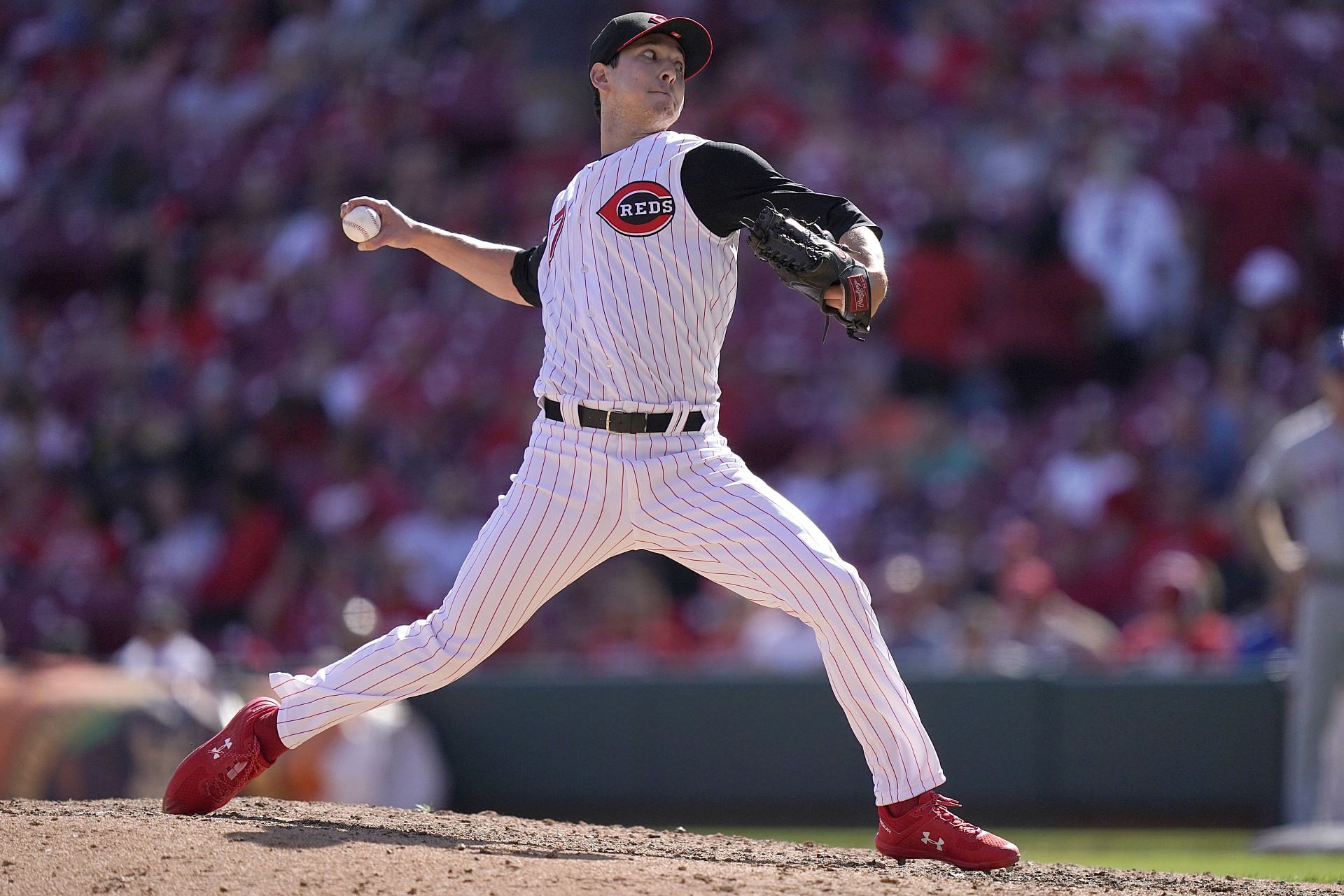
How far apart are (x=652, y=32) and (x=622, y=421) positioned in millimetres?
870

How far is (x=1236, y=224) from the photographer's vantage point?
9.27 m

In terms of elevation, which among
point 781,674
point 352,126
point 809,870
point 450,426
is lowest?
point 809,870

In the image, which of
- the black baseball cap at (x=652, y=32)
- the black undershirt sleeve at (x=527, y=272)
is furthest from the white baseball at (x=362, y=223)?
the black baseball cap at (x=652, y=32)

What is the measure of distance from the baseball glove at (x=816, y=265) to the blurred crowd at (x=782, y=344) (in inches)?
181

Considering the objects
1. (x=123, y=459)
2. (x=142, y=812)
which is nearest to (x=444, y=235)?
(x=142, y=812)

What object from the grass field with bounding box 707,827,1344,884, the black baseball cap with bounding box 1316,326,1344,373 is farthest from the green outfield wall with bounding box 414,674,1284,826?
the black baseball cap with bounding box 1316,326,1344,373

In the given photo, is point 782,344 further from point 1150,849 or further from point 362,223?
point 362,223

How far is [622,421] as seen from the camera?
363 centimetres

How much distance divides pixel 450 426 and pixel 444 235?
5.81 metres

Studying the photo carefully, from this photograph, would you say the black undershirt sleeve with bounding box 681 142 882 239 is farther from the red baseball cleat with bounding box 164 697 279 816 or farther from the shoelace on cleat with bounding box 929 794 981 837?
the red baseball cleat with bounding box 164 697 279 816

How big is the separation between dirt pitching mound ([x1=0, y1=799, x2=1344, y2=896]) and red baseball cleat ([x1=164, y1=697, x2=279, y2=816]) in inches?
A: 2.2

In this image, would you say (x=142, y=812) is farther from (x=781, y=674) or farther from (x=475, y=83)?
(x=475, y=83)

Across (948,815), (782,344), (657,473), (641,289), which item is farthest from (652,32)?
(782,344)

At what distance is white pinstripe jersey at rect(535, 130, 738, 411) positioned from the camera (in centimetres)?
361
